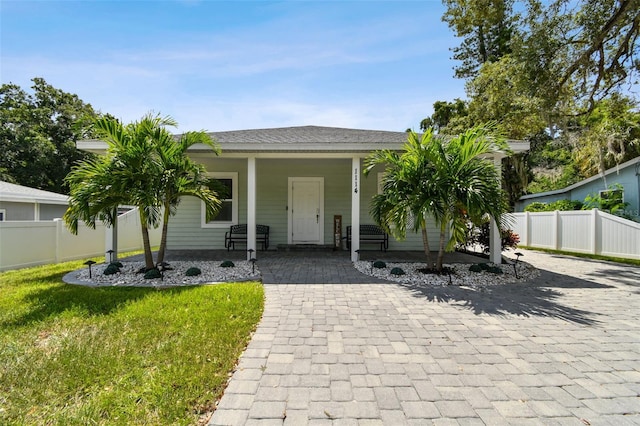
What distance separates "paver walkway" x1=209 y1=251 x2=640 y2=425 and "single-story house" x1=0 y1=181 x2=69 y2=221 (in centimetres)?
1102

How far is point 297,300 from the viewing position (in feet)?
14.6

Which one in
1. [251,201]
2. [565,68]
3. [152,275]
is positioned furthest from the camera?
[565,68]

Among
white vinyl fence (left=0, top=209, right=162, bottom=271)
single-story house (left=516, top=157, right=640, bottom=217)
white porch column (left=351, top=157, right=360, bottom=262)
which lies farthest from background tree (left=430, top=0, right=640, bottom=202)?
white vinyl fence (left=0, top=209, right=162, bottom=271)

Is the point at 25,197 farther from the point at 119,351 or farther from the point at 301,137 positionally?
the point at 119,351

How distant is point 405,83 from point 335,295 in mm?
8534

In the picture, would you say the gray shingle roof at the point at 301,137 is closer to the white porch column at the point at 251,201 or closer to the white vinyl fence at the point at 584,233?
the white porch column at the point at 251,201

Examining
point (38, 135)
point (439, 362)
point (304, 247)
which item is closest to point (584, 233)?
point (304, 247)

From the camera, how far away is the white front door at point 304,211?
31.4 feet

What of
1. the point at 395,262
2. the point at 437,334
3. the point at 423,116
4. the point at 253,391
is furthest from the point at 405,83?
the point at 423,116

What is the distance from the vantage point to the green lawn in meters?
2.04

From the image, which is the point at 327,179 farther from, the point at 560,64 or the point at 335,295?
the point at 560,64

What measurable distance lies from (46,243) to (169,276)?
4.45m

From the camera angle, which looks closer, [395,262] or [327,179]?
[395,262]

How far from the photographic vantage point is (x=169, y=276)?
574cm
